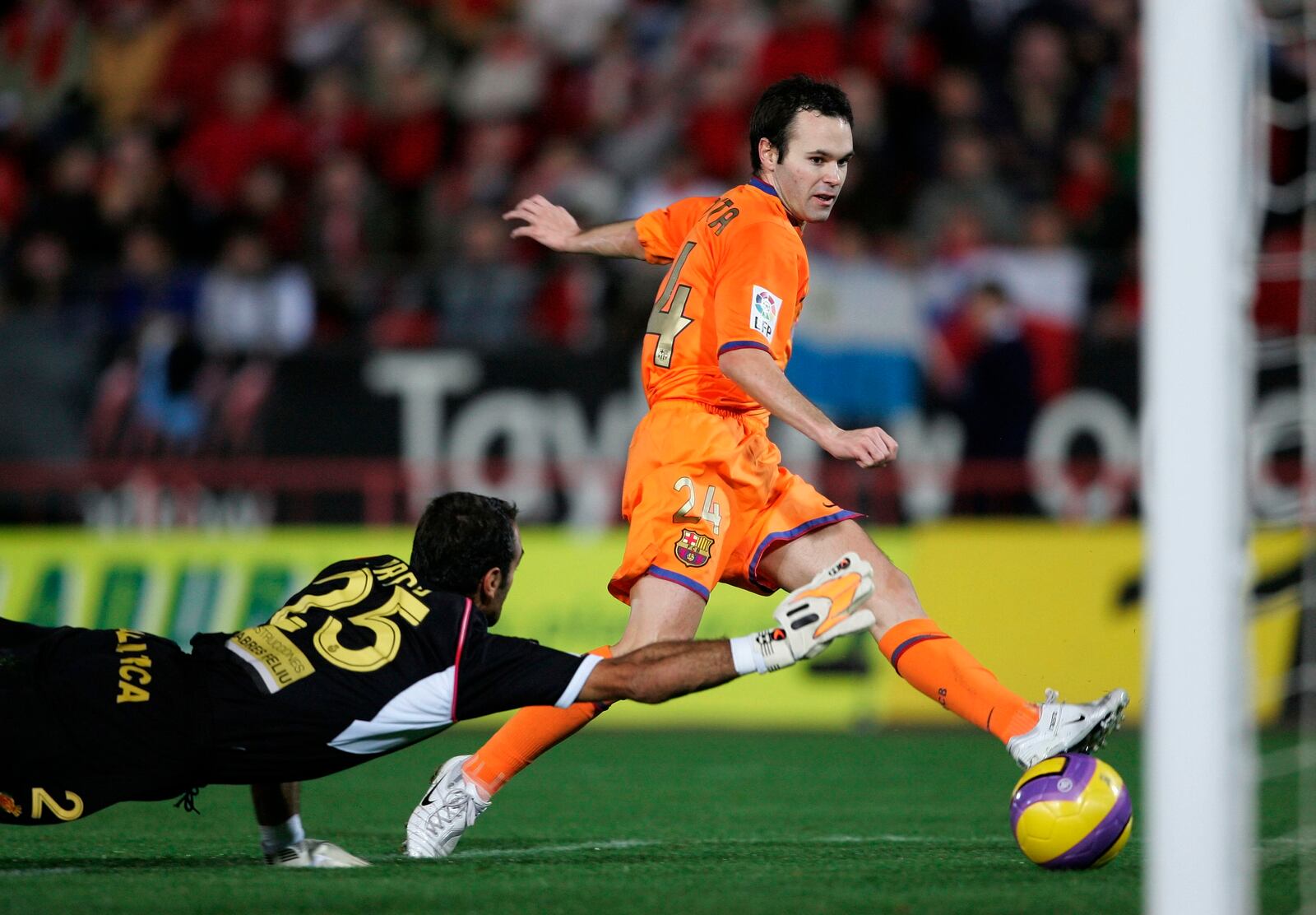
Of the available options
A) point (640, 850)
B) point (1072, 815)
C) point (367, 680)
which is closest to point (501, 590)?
point (367, 680)

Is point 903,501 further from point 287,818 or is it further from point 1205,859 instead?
point 1205,859

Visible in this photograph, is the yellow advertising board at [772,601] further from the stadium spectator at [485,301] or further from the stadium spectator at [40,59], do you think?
the stadium spectator at [40,59]

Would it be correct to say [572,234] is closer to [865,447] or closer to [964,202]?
[865,447]

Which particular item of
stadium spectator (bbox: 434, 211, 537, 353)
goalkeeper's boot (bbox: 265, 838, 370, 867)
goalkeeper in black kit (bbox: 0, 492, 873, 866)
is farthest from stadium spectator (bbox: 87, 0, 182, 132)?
goalkeeper in black kit (bbox: 0, 492, 873, 866)

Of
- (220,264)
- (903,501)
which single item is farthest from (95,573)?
(903,501)

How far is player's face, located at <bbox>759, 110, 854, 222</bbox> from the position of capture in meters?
6.06

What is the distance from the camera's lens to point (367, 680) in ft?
16.3

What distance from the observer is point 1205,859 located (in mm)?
3613

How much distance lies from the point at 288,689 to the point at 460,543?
620 millimetres

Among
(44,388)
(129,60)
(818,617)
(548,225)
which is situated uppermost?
(129,60)

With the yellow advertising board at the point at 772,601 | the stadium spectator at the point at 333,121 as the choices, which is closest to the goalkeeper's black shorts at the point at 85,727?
the yellow advertising board at the point at 772,601

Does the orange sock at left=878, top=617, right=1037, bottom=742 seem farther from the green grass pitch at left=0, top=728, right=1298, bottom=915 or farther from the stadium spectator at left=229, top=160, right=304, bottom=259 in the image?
the stadium spectator at left=229, top=160, right=304, bottom=259

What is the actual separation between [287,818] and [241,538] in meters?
6.90

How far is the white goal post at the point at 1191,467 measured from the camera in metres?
3.62
